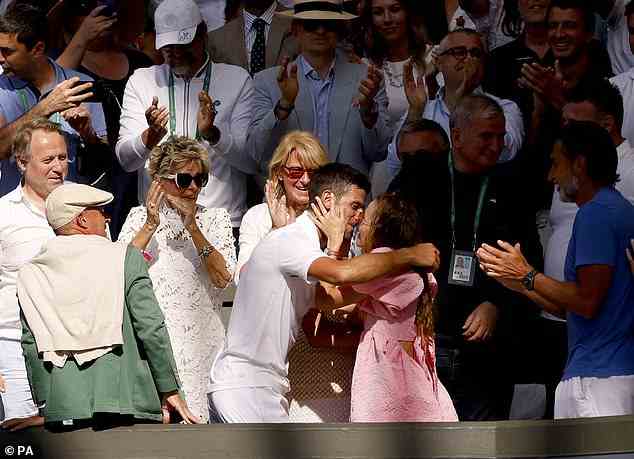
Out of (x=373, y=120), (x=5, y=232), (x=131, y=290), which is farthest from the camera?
(x=373, y=120)

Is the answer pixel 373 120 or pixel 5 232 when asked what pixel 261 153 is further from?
pixel 5 232

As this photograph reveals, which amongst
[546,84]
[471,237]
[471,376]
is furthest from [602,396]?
[546,84]

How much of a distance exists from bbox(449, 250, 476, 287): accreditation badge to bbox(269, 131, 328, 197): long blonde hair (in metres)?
0.87

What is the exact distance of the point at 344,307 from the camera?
7117 mm

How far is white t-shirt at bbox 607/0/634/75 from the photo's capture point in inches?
352

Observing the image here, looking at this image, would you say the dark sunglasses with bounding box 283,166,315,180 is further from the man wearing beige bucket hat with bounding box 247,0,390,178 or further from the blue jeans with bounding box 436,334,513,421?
the blue jeans with bounding box 436,334,513,421

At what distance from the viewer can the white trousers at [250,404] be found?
22.8 ft

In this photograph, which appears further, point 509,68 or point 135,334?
point 509,68

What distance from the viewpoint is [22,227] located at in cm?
825

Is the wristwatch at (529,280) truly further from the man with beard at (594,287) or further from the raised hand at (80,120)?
the raised hand at (80,120)

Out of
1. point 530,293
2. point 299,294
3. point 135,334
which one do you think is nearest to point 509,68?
point 530,293

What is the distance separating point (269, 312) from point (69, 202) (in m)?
0.94

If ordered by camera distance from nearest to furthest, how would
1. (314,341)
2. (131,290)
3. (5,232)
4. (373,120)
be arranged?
(131,290) → (314,341) → (5,232) → (373,120)

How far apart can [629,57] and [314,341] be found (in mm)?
2800
